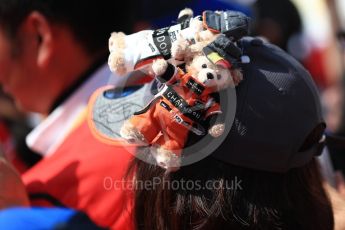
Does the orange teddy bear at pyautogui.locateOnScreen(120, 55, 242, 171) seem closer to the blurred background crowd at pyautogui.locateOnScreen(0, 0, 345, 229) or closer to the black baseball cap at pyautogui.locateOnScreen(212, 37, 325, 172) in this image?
the black baseball cap at pyautogui.locateOnScreen(212, 37, 325, 172)

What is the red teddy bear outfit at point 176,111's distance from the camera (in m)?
1.02

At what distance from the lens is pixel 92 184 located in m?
1.42

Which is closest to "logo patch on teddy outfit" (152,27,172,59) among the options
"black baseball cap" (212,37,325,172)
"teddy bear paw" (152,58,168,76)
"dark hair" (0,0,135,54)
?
"teddy bear paw" (152,58,168,76)

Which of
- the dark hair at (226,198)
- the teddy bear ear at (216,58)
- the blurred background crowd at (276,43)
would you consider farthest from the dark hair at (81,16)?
the teddy bear ear at (216,58)

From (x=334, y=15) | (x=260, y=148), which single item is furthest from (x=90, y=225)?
(x=334, y=15)

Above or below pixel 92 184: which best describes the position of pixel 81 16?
above

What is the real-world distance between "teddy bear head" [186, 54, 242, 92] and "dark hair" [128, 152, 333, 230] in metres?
0.15

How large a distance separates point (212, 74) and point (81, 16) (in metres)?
0.92

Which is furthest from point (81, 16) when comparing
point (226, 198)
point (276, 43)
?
point (276, 43)

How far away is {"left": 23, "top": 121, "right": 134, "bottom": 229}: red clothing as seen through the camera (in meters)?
1.41

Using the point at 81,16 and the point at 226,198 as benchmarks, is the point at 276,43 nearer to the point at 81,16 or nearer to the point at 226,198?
the point at 81,16

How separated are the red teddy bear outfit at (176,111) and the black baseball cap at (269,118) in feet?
0.20

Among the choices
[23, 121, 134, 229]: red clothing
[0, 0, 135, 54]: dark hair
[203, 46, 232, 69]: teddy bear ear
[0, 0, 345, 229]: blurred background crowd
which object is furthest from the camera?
[0, 0, 345, 229]: blurred background crowd

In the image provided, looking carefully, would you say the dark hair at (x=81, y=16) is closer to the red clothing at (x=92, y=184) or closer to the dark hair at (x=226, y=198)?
the red clothing at (x=92, y=184)
